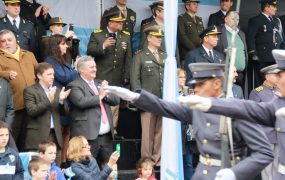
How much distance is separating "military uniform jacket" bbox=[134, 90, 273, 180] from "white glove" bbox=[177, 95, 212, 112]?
545 mm

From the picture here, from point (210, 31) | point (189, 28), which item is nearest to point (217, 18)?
point (189, 28)

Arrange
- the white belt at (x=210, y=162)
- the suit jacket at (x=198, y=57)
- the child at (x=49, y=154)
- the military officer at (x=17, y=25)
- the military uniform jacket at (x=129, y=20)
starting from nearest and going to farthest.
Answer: the white belt at (x=210, y=162)
the child at (x=49, y=154)
the military officer at (x=17, y=25)
the suit jacket at (x=198, y=57)
the military uniform jacket at (x=129, y=20)

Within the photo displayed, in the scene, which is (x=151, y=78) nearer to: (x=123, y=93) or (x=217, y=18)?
(x=217, y=18)

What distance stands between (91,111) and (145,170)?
972 mm

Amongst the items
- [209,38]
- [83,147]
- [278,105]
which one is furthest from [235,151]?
[209,38]

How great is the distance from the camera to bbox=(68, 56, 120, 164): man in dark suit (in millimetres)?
9117

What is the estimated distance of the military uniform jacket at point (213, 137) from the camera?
5.21m

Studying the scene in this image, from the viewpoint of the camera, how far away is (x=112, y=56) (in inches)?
415

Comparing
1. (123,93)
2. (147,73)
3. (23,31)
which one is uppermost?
(23,31)

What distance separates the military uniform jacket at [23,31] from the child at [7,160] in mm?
1988

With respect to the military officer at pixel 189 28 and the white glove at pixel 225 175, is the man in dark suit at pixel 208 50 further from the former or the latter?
the white glove at pixel 225 175

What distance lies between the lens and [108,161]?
8.89m

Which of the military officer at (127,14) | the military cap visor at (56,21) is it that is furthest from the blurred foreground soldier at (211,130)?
the military officer at (127,14)

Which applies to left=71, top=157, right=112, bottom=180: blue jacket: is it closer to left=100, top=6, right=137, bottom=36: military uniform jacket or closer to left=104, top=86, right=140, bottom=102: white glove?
left=100, top=6, right=137, bottom=36: military uniform jacket
